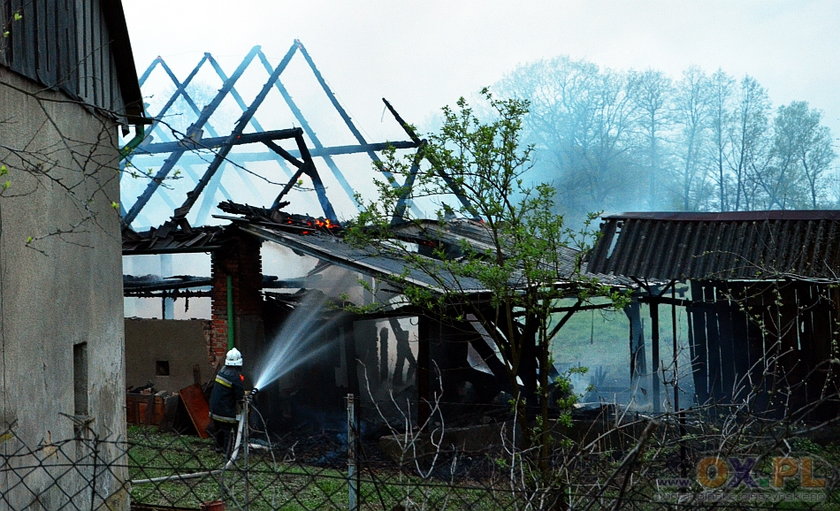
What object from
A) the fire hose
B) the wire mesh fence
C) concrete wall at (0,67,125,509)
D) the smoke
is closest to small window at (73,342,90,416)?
concrete wall at (0,67,125,509)

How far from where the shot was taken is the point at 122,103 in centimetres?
969

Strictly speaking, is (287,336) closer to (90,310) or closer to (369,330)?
(369,330)

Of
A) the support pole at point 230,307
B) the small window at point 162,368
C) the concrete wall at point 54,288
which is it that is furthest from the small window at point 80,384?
the small window at point 162,368

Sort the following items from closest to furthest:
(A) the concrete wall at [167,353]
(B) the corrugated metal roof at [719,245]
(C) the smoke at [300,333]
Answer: (B) the corrugated metal roof at [719,245]
(A) the concrete wall at [167,353]
(C) the smoke at [300,333]

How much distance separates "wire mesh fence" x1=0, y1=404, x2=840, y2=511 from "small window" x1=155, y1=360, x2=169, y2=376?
157cm

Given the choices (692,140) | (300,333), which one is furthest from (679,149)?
(300,333)

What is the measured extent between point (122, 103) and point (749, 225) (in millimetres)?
8282

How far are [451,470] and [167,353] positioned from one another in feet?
39.5

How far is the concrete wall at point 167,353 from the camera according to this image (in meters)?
15.3

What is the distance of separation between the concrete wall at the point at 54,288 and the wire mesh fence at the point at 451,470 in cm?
28

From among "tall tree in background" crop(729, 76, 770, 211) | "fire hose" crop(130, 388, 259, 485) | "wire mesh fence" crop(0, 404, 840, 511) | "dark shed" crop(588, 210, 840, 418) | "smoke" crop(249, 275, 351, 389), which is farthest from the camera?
"tall tree in background" crop(729, 76, 770, 211)

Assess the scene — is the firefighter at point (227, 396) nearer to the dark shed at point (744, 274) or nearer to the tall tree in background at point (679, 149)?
the dark shed at point (744, 274)

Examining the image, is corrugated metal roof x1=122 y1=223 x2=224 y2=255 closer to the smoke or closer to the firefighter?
the smoke

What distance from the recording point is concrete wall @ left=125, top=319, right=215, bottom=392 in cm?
1530
